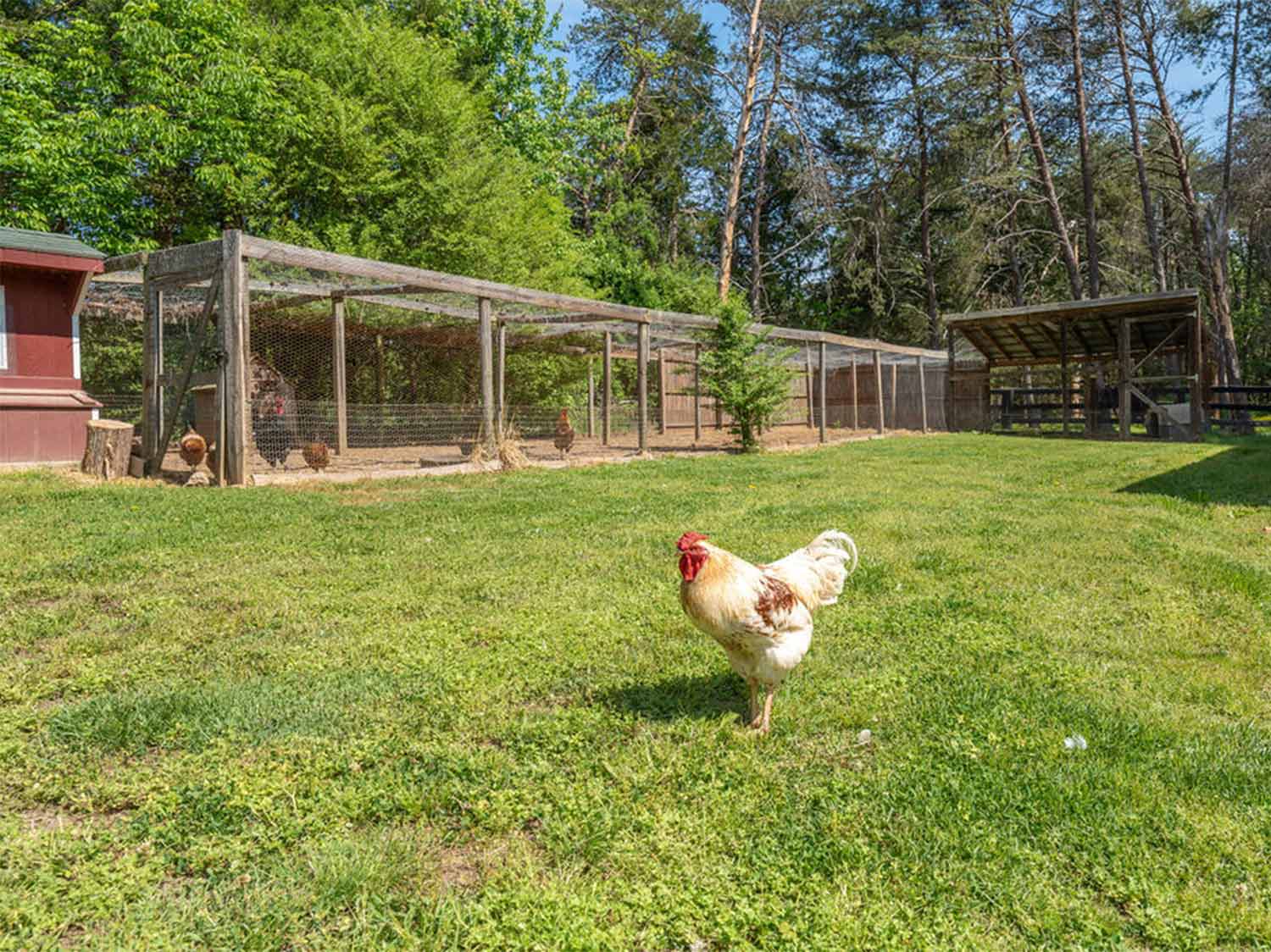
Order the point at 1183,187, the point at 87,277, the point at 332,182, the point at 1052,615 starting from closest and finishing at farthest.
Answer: the point at 1052,615 < the point at 87,277 < the point at 332,182 < the point at 1183,187

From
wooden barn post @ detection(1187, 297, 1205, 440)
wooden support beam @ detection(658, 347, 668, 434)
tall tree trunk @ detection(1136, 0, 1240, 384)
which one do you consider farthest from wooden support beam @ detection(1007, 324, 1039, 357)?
wooden support beam @ detection(658, 347, 668, 434)

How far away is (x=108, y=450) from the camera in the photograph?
31.3 ft

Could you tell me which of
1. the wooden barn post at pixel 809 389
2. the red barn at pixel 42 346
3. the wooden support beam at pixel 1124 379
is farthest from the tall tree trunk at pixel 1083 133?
the red barn at pixel 42 346

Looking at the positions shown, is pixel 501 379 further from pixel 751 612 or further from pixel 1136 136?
pixel 1136 136

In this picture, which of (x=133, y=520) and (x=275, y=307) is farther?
(x=275, y=307)

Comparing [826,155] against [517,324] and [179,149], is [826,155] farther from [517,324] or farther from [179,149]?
[179,149]

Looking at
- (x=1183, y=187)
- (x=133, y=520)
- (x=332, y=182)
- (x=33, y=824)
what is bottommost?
(x=33, y=824)

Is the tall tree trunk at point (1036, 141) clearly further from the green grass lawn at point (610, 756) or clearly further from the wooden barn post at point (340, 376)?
the green grass lawn at point (610, 756)

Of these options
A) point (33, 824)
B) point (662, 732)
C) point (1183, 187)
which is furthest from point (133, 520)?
point (1183, 187)

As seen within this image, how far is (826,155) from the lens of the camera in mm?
31625

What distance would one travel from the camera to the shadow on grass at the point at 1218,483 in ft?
25.9

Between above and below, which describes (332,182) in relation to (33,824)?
above

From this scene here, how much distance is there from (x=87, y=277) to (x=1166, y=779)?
13872 mm

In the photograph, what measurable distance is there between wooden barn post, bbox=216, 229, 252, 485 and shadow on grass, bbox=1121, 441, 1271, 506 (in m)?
9.94
